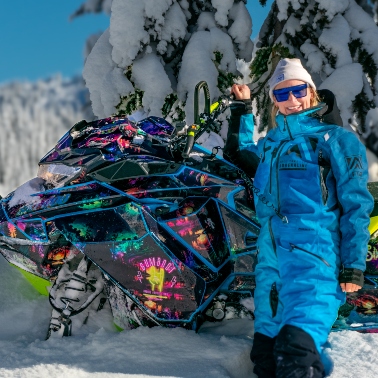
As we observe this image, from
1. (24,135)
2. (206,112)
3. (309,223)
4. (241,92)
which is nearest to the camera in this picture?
(309,223)

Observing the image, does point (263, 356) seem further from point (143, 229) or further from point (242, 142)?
point (242, 142)

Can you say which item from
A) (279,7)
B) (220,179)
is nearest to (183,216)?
(220,179)

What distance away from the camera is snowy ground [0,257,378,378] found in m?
2.22

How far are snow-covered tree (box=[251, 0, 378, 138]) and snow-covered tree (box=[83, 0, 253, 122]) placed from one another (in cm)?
41

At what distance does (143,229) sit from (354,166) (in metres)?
1.11

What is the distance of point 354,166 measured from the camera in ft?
7.16

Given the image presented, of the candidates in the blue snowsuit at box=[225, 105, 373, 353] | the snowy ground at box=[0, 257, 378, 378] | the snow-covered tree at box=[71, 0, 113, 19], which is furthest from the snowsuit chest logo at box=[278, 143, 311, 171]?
the snow-covered tree at box=[71, 0, 113, 19]

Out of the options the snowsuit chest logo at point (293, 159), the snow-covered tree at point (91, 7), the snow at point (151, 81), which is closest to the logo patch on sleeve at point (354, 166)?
the snowsuit chest logo at point (293, 159)

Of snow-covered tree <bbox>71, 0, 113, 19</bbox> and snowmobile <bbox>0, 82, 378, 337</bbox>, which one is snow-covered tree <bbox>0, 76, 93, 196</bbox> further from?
snowmobile <bbox>0, 82, 378, 337</bbox>

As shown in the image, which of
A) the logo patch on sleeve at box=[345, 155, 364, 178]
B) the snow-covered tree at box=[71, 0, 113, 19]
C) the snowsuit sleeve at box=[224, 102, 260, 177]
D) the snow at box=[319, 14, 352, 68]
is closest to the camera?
the logo patch on sleeve at box=[345, 155, 364, 178]

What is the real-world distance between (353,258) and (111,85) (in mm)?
3602

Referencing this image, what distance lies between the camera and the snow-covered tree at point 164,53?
4855 millimetres

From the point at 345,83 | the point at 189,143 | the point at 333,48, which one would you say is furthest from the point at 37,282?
the point at 333,48

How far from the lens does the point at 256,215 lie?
2570 mm
